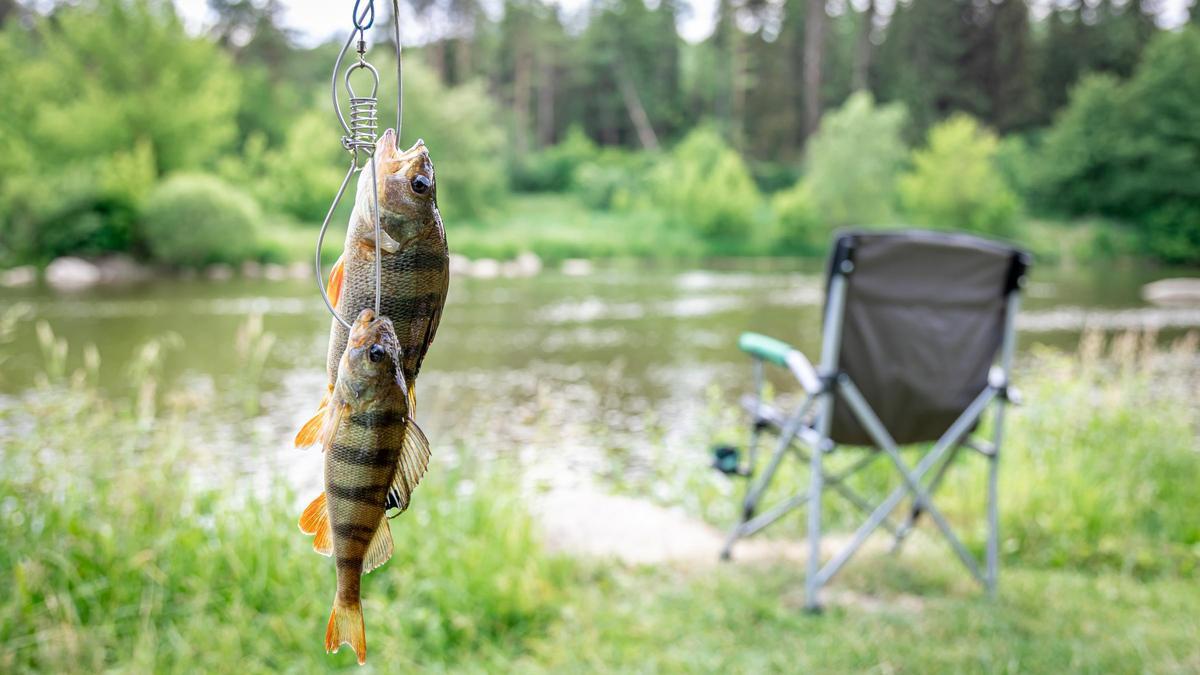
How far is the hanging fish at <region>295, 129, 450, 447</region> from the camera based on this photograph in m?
0.93

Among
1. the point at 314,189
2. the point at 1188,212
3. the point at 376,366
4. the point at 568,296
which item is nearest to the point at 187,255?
the point at 314,189

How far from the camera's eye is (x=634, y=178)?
46.4 m

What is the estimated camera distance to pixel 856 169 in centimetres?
3953

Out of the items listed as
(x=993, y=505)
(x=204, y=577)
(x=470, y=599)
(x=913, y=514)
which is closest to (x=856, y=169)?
(x=913, y=514)

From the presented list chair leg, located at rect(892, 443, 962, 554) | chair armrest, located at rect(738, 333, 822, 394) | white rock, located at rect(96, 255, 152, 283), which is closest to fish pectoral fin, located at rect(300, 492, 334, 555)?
chair armrest, located at rect(738, 333, 822, 394)

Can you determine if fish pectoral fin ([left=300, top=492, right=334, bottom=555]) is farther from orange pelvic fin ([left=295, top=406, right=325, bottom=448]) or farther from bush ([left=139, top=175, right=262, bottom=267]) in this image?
bush ([left=139, top=175, right=262, bottom=267])

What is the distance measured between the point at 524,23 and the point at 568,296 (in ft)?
84.0

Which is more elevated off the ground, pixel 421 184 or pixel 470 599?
pixel 421 184

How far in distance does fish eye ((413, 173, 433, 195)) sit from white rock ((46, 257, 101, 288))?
1067 inches

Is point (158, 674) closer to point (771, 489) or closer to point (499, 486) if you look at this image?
point (499, 486)

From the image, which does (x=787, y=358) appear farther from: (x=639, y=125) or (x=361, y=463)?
(x=639, y=125)

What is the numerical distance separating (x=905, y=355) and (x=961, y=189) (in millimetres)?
38419

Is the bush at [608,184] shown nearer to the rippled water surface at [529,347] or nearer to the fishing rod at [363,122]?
the rippled water surface at [529,347]

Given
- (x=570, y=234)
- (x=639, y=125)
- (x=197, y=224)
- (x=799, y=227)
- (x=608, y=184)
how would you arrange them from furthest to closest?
(x=639, y=125)
(x=608, y=184)
(x=799, y=227)
(x=570, y=234)
(x=197, y=224)
